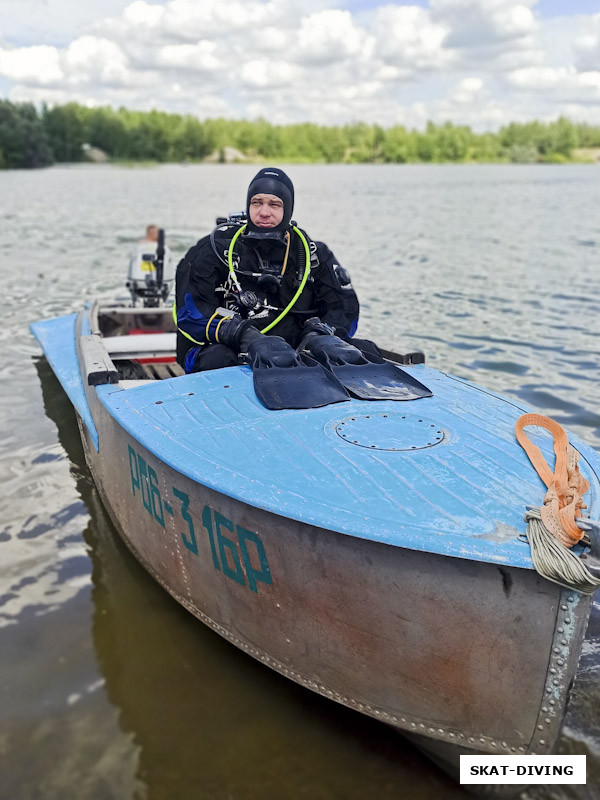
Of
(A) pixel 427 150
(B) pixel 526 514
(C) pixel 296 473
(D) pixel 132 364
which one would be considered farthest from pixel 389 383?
(A) pixel 427 150

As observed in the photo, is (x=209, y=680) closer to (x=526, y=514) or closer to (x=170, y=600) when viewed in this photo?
(x=170, y=600)

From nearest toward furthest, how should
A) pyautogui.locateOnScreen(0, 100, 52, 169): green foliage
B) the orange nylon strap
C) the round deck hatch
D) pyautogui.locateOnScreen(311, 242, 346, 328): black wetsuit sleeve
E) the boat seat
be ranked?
the orange nylon strap → the round deck hatch → pyautogui.locateOnScreen(311, 242, 346, 328): black wetsuit sleeve → the boat seat → pyautogui.locateOnScreen(0, 100, 52, 169): green foliage

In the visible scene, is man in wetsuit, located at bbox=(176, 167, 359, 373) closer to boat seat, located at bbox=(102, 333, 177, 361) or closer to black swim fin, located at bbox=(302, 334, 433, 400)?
black swim fin, located at bbox=(302, 334, 433, 400)

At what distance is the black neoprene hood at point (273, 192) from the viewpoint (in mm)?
4445

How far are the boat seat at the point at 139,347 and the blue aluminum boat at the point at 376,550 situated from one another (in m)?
2.50

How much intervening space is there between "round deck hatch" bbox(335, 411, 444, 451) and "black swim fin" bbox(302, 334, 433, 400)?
0.78 ft

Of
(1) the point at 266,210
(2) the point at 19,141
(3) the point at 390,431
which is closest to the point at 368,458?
(3) the point at 390,431

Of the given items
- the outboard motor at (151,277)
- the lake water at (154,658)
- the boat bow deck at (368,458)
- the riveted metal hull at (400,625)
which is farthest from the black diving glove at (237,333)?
the outboard motor at (151,277)

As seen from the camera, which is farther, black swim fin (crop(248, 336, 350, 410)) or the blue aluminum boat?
black swim fin (crop(248, 336, 350, 410))

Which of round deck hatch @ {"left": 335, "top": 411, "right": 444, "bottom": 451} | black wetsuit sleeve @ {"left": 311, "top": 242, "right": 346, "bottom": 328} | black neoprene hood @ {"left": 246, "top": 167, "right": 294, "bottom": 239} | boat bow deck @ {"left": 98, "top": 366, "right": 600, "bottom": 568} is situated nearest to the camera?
boat bow deck @ {"left": 98, "top": 366, "right": 600, "bottom": 568}

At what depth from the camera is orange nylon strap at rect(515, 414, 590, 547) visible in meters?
2.33

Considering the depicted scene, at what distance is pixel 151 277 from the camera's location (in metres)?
8.66
